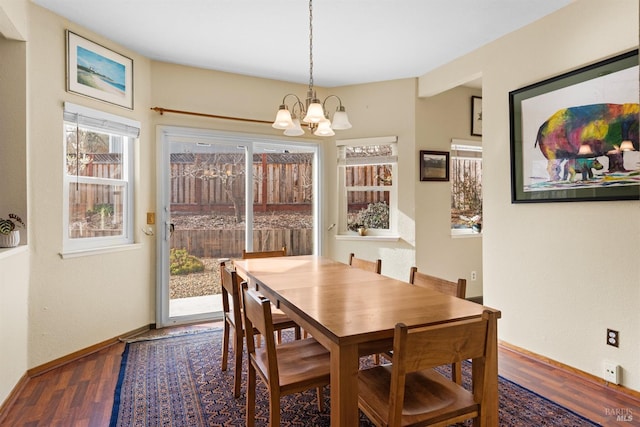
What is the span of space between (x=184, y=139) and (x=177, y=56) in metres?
0.76

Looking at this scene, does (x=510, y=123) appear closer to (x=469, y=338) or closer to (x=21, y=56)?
(x=469, y=338)

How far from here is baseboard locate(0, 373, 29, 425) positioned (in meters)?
2.03

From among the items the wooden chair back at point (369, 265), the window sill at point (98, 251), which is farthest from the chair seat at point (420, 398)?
the window sill at point (98, 251)

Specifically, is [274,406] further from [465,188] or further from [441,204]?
[465,188]

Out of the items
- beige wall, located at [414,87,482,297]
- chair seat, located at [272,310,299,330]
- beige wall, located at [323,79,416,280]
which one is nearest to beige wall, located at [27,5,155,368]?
chair seat, located at [272,310,299,330]

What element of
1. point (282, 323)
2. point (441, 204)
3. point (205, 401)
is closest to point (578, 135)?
point (441, 204)

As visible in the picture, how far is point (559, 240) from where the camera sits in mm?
2549

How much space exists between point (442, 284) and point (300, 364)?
0.85 meters

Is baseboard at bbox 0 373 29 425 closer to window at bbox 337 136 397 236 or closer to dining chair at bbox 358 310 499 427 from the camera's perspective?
dining chair at bbox 358 310 499 427

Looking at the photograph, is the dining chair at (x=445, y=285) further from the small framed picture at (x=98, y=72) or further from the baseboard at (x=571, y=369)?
the small framed picture at (x=98, y=72)

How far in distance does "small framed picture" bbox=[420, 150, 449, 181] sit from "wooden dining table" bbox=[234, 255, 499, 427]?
1.98 m

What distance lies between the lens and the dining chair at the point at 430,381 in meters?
1.15

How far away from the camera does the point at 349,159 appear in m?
4.16

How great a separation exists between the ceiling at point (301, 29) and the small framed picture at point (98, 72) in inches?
5.5
